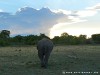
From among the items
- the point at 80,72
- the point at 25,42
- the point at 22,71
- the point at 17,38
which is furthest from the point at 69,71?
the point at 17,38

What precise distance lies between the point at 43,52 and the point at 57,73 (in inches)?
141

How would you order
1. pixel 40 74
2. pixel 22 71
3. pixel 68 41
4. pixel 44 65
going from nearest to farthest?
pixel 40 74
pixel 22 71
pixel 44 65
pixel 68 41

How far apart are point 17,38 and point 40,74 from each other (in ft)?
212

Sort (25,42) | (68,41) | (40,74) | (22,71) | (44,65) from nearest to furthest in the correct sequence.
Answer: (40,74) < (22,71) < (44,65) < (25,42) < (68,41)

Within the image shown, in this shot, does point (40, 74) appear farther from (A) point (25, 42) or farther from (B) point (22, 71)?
(A) point (25, 42)

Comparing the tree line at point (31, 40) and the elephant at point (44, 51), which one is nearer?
the elephant at point (44, 51)

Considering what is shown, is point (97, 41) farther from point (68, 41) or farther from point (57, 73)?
point (57, 73)

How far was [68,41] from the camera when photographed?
79188 millimetres

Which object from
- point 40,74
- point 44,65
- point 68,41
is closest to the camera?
point 40,74

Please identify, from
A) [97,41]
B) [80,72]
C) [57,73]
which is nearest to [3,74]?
[57,73]

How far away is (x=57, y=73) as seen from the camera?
16547mm

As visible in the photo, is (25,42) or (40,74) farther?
(25,42)

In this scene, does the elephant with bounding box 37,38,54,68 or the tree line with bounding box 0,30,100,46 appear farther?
the tree line with bounding box 0,30,100,46

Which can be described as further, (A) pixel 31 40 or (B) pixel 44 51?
(A) pixel 31 40
